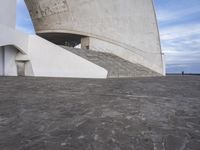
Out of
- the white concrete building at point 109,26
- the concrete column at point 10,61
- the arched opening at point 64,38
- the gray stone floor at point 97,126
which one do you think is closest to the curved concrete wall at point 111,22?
the white concrete building at point 109,26

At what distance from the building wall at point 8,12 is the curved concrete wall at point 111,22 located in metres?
7.35

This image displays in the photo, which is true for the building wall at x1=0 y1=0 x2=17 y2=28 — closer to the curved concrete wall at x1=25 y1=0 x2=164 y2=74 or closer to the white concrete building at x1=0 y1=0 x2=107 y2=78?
the white concrete building at x1=0 y1=0 x2=107 y2=78

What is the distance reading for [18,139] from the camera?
180cm

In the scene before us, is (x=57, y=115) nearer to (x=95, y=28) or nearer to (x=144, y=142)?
(x=144, y=142)

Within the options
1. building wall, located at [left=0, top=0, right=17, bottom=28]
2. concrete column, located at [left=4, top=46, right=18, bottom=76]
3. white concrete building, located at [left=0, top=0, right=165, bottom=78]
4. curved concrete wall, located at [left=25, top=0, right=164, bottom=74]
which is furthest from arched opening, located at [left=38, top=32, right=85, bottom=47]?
concrete column, located at [left=4, top=46, right=18, bottom=76]

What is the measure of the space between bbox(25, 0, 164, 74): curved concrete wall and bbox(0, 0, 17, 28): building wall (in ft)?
24.1

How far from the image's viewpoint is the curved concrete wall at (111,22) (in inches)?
689

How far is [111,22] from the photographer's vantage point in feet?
57.8

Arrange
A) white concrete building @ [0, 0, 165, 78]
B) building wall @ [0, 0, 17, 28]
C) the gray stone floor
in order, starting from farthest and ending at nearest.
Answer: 1. white concrete building @ [0, 0, 165, 78]
2. building wall @ [0, 0, 17, 28]
3. the gray stone floor

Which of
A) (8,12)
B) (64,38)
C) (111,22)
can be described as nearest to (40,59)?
(8,12)

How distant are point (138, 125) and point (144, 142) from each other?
0.45 meters

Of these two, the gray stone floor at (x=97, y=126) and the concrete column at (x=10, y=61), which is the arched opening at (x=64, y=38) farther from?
the gray stone floor at (x=97, y=126)

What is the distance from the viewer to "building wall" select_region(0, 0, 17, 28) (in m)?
9.85

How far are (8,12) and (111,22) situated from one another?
894 cm
